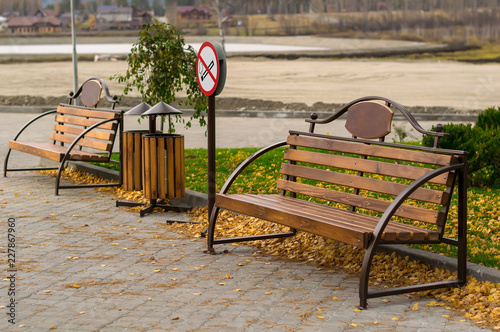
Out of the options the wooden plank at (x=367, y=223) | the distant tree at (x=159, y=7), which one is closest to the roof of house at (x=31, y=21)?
the distant tree at (x=159, y=7)

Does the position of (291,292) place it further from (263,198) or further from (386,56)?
(386,56)

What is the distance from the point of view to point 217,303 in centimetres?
500

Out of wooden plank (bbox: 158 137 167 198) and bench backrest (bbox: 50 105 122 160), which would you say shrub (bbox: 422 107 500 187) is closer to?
wooden plank (bbox: 158 137 167 198)

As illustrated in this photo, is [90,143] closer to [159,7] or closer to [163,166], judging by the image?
[163,166]

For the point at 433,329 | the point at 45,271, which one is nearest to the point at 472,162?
the point at 433,329

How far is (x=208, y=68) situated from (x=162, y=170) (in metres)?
1.42

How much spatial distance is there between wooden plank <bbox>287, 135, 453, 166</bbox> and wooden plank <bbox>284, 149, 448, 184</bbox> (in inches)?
2.4

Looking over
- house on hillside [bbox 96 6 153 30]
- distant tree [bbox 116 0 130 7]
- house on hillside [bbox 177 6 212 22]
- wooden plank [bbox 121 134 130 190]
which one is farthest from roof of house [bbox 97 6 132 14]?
wooden plank [bbox 121 134 130 190]

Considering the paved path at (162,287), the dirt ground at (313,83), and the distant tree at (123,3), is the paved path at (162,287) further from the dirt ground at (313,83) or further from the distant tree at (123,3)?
the distant tree at (123,3)

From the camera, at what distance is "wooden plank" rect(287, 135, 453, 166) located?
5.29m

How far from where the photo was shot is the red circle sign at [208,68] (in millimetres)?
6586

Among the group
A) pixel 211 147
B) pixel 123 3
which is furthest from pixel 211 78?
pixel 123 3

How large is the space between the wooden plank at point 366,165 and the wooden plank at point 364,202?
0.21 metres

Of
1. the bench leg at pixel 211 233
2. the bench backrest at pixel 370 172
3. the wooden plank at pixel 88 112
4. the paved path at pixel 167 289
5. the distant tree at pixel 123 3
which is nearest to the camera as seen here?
the paved path at pixel 167 289
